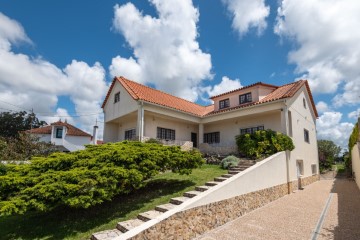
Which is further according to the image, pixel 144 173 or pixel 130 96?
pixel 130 96

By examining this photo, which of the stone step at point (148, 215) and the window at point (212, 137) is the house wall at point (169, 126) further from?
the stone step at point (148, 215)

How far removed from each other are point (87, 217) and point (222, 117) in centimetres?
1349

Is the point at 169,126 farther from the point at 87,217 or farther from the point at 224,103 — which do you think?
the point at 87,217

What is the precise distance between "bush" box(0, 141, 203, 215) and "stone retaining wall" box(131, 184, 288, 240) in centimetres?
182

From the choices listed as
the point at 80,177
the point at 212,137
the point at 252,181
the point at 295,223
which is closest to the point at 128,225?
the point at 80,177

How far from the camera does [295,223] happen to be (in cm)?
828

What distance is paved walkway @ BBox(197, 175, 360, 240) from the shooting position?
7059mm

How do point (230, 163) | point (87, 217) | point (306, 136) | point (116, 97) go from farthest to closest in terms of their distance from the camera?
point (116, 97) < point (306, 136) < point (230, 163) < point (87, 217)

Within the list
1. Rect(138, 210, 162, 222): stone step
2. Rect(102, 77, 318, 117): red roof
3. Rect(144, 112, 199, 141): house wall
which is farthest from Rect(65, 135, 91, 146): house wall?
Rect(138, 210, 162, 222): stone step

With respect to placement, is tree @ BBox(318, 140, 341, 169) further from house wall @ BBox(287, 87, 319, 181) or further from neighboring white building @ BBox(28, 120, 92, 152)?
neighboring white building @ BBox(28, 120, 92, 152)

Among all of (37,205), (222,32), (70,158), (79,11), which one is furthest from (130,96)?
(37,205)

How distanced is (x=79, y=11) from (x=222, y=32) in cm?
882

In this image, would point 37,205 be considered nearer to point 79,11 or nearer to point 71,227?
point 71,227

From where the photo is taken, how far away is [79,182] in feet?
21.5
